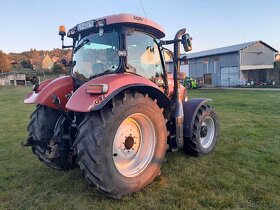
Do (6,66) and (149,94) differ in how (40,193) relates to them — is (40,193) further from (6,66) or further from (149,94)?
(6,66)

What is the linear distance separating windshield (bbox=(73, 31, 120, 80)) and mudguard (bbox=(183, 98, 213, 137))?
1.67 m

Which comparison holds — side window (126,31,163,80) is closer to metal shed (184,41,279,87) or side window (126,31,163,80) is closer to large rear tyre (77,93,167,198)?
large rear tyre (77,93,167,198)

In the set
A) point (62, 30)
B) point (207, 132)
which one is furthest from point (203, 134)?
point (62, 30)

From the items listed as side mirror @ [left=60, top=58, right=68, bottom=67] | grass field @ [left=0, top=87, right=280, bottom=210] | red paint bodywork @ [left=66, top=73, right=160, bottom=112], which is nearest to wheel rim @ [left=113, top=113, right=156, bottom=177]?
grass field @ [left=0, top=87, right=280, bottom=210]

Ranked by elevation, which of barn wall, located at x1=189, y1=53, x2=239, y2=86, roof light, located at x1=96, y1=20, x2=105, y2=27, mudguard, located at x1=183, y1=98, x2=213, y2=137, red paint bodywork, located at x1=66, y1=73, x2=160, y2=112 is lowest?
mudguard, located at x1=183, y1=98, x2=213, y2=137

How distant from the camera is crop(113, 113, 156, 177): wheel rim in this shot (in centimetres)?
371

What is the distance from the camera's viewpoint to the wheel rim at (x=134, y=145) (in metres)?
3.71

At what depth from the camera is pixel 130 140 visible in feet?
12.5

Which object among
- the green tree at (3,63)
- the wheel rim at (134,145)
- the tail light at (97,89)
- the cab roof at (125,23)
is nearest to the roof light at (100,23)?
the cab roof at (125,23)

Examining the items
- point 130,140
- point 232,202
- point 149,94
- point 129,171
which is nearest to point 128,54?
point 149,94

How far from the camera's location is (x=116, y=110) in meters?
3.30

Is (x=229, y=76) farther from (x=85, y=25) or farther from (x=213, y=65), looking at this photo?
(x=85, y=25)

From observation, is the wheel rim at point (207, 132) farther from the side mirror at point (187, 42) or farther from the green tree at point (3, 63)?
the green tree at point (3, 63)

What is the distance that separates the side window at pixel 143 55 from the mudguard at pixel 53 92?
1.11 metres
